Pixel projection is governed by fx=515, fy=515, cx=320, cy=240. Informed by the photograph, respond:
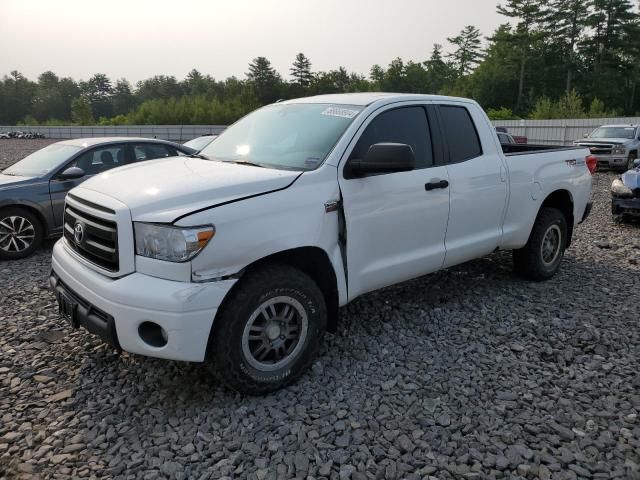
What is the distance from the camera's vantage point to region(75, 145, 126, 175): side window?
24.0 ft

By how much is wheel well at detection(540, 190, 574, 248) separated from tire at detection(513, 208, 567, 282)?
0.10 metres

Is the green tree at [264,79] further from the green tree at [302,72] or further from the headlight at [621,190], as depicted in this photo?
the headlight at [621,190]

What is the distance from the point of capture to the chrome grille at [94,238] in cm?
307


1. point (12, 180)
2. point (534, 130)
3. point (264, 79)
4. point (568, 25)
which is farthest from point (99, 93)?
point (12, 180)

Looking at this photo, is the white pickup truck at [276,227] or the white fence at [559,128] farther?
the white fence at [559,128]

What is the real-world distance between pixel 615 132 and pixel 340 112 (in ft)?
61.7

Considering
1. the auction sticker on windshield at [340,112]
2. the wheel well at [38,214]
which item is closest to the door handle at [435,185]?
the auction sticker on windshield at [340,112]

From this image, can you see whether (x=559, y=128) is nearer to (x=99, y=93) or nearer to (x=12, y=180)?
(x=12, y=180)

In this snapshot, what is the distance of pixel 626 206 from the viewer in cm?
880

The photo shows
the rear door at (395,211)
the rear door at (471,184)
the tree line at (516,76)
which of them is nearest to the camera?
the rear door at (395,211)

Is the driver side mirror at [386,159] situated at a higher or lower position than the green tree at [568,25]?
lower

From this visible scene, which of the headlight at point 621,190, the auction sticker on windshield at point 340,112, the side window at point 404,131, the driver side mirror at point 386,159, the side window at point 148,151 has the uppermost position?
the auction sticker on windshield at point 340,112

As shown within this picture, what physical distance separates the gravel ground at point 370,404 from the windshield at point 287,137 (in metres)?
1.52

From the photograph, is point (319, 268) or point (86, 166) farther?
point (86, 166)
